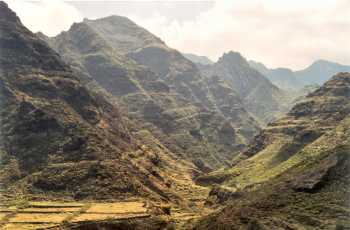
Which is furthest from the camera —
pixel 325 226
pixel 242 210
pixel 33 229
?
pixel 33 229

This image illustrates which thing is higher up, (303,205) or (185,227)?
(303,205)

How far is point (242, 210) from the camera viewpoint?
484 ft

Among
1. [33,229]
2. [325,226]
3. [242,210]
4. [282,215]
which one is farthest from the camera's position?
[33,229]

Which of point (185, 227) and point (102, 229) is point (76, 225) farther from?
point (185, 227)

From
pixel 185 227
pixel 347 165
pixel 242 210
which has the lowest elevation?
pixel 185 227

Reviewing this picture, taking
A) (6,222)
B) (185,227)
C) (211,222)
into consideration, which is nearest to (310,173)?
(211,222)

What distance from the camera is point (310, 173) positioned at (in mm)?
150750

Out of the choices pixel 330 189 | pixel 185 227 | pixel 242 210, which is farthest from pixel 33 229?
pixel 330 189

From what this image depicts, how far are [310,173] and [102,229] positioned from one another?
255 feet

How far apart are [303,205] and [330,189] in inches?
343

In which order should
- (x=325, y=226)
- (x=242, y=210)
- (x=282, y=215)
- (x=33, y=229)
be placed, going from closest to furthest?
(x=325, y=226) → (x=282, y=215) → (x=242, y=210) → (x=33, y=229)

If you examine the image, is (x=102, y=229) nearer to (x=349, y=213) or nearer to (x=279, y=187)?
(x=279, y=187)

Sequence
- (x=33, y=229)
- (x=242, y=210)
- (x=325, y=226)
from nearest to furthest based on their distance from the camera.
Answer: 1. (x=325, y=226)
2. (x=242, y=210)
3. (x=33, y=229)

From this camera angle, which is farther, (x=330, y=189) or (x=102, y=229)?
(x=102, y=229)
